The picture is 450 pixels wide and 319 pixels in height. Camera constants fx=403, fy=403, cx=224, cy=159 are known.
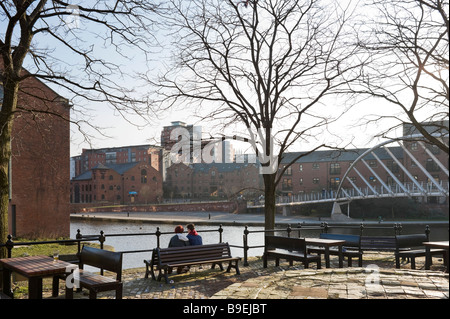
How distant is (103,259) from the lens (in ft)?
20.2

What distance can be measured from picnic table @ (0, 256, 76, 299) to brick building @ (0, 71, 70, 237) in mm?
19057

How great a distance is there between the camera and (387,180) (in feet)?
195

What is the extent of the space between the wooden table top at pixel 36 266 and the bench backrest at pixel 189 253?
2.24 metres

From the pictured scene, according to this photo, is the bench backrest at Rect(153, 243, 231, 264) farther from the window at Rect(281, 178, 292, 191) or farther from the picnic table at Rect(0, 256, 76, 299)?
the window at Rect(281, 178, 292, 191)

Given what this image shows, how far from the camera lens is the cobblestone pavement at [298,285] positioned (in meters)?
5.61

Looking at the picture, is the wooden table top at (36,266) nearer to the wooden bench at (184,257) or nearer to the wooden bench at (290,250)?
the wooden bench at (184,257)

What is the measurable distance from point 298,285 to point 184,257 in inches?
104

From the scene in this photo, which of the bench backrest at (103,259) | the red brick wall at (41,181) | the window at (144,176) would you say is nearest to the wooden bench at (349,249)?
the bench backrest at (103,259)

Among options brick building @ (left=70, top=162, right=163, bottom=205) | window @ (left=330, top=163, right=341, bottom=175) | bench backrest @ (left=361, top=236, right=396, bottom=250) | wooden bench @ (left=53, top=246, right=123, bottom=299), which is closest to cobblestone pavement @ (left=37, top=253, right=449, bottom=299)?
wooden bench @ (left=53, top=246, right=123, bottom=299)

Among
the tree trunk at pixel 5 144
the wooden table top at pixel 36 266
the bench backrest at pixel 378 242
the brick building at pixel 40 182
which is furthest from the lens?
the brick building at pixel 40 182

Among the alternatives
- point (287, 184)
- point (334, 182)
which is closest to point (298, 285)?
point (334, 182)

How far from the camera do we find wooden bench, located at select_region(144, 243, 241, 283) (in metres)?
7.79

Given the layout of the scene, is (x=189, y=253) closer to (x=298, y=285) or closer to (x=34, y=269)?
(x=298, y=285)
